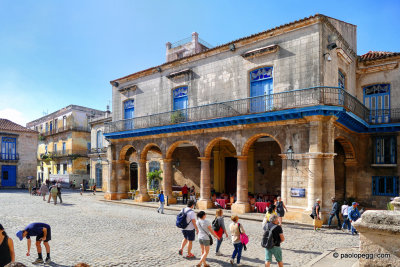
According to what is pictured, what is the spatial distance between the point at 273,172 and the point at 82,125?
2852 centimetres

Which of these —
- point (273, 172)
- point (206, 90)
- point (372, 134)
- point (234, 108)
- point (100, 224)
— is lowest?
point (100, 224)

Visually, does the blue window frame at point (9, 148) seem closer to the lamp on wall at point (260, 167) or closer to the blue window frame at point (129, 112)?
the blue window frame at point (129, 112)

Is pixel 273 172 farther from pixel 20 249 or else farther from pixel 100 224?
pixel 20 249

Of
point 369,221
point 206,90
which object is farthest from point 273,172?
point 369,221

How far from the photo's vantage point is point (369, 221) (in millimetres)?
3838

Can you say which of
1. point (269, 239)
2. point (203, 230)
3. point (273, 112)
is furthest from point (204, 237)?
point (273, 112)

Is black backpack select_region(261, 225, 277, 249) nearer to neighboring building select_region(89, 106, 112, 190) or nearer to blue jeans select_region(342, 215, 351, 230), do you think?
blue jeans select_region(342, 215, 351, 230)

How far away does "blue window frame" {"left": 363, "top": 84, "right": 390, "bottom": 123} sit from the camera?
53.1 feet

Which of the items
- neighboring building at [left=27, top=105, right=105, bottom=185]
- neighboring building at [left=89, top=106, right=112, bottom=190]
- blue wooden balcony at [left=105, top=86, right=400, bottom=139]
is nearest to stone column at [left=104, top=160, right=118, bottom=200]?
blue wooden balcony at [left=105, top=86, right=400, bottom=139]

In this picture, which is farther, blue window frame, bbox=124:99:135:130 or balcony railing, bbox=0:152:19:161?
balcony railing, bbox=0:152:19:161

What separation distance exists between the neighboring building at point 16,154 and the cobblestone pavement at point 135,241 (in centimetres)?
2289

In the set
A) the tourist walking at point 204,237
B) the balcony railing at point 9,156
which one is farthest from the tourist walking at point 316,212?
the balcony railing at point 9,156

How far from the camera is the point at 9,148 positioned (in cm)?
3366

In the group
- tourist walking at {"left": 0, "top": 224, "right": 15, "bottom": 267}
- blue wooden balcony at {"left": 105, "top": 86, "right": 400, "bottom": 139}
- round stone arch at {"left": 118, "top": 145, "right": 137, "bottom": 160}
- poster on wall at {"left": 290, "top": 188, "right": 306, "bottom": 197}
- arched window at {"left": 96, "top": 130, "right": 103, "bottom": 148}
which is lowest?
poster on wall at {"left": 290, "top": 188, "right": 306, "bottom": 197}
